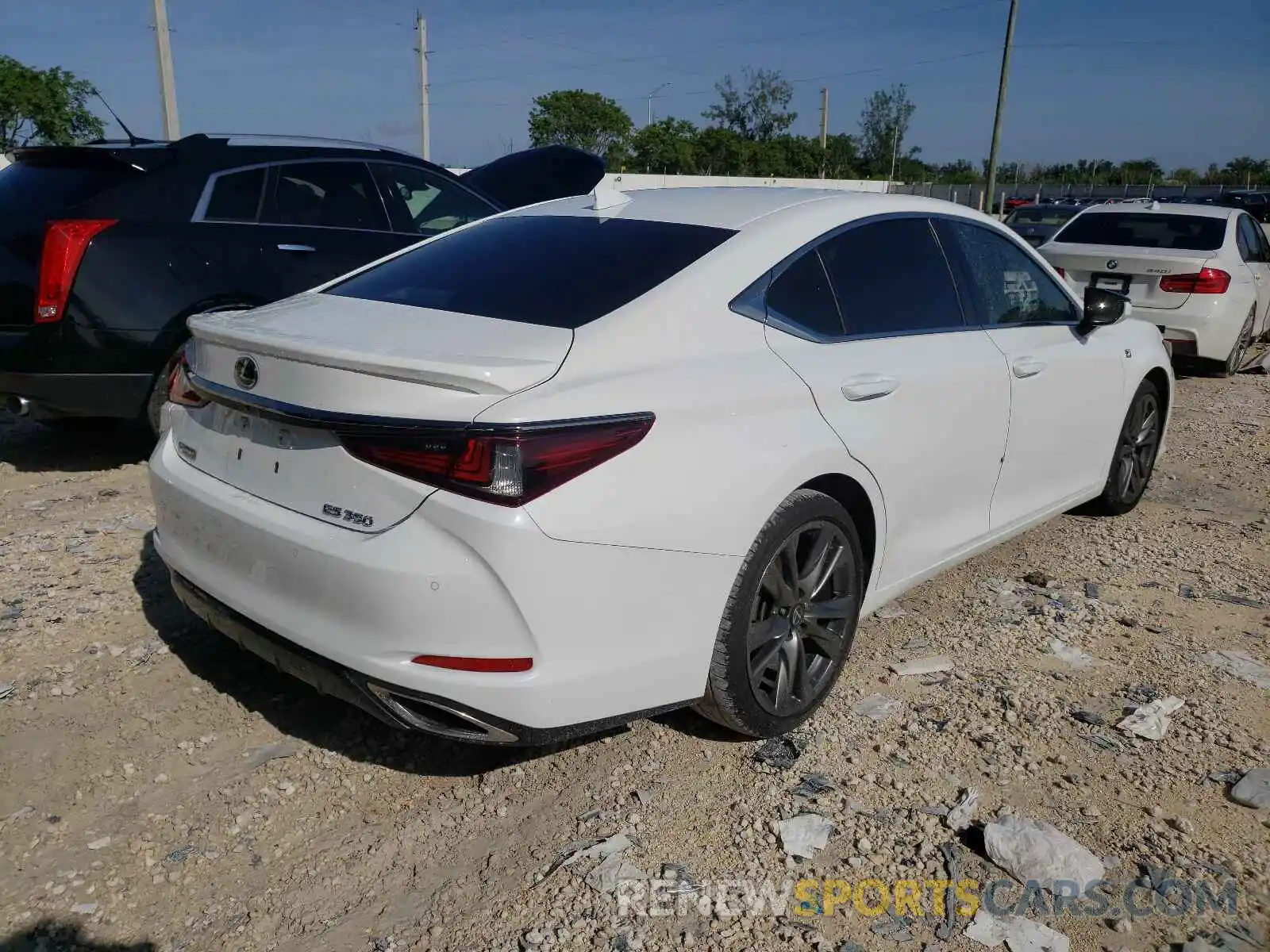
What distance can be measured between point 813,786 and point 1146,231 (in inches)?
327

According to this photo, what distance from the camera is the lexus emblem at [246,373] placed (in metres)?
2.62

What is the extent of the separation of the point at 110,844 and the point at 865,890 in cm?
188

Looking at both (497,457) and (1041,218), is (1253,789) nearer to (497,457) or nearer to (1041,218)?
(497,457)

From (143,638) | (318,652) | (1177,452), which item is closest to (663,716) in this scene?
(318,652)

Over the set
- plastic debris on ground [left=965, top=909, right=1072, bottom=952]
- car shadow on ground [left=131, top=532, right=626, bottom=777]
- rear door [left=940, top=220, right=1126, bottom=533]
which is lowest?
car shadow on ground [left=131, top=532, right=626, bottom=777]

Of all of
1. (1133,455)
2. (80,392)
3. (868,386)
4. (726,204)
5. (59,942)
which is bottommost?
(59,942)

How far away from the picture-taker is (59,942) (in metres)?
2.24

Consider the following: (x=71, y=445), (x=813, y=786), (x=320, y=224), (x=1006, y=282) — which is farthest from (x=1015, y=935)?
(x=71, y=445)

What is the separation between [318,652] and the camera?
2.46 metres

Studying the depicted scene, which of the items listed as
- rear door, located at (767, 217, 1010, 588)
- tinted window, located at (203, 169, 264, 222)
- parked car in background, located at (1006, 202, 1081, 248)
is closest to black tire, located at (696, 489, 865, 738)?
rear door, located at (767, 217, 1010, 588)

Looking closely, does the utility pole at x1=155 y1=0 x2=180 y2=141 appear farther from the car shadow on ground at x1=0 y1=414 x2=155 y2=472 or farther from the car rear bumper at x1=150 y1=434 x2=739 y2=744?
the car rear bumper at x1=150 y1=434 x2=739 y2=744

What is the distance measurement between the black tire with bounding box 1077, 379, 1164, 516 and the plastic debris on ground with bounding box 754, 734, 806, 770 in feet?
8.68

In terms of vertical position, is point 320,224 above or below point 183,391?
above

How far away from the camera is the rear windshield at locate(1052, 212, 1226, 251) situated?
9070mm
